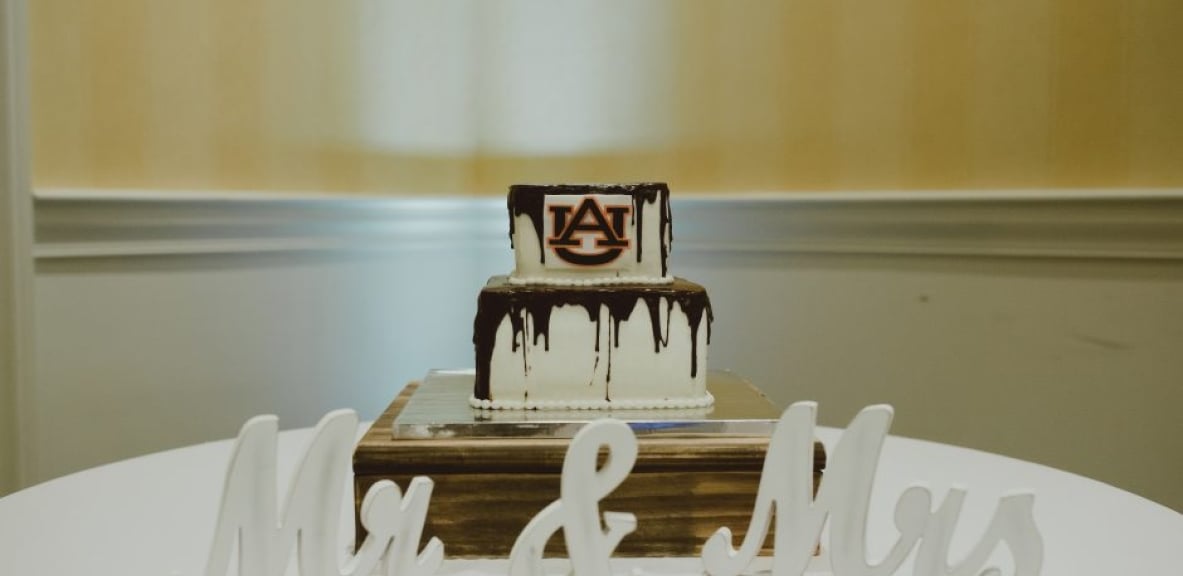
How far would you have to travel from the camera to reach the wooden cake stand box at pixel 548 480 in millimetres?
952

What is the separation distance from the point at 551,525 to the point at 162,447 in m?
1.17

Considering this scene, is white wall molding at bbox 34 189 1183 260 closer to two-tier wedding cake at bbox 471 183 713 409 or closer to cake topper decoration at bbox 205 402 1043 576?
two-tier wedding cake at bbox 471 183 713 409

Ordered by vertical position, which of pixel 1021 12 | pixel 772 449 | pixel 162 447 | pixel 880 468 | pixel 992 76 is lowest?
pixel 162 447

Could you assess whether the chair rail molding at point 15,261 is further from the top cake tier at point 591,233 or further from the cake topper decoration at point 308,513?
the cake topper decoration at point 308,513

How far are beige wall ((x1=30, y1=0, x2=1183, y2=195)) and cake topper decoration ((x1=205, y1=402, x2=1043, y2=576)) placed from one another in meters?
1.05

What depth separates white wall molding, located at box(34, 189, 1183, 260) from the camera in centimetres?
152

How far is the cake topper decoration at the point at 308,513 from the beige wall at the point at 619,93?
3.43 feet

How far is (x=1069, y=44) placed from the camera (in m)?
1.59

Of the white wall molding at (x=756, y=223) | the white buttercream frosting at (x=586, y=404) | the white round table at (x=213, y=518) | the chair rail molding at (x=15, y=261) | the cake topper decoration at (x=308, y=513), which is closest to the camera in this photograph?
the cake topper decoration at (x=308, y=513)

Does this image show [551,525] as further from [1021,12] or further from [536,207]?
[1021,12]

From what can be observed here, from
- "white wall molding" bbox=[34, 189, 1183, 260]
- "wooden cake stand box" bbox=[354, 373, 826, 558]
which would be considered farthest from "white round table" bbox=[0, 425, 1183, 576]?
"white wall molding" bbox=[34, 189, 1183, 260]

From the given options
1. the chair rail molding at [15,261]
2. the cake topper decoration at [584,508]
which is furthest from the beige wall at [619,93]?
the cake topper decoration at [584,508]

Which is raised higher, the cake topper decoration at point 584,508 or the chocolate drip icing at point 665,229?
the chocolate drip icing at point 665,229

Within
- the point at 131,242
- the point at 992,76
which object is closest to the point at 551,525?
the point at 131,242
